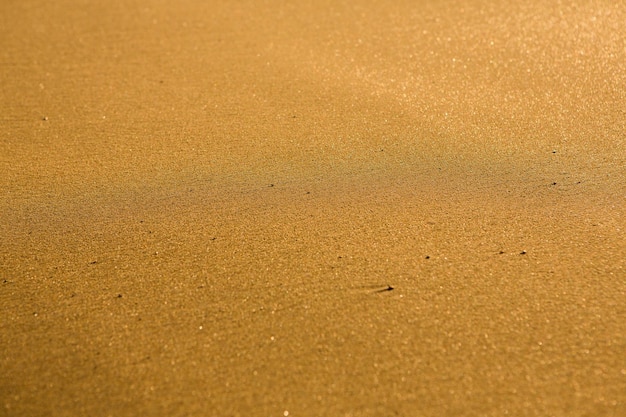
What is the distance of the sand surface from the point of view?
34.4 inches

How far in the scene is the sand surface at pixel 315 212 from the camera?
873 millimetres

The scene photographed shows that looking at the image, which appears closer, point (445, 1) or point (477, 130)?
point (477, 130)

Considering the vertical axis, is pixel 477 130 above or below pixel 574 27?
below

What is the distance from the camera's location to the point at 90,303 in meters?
1.00

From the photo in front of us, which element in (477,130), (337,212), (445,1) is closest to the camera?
(337,212)

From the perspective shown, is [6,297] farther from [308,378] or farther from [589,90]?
[589,90]

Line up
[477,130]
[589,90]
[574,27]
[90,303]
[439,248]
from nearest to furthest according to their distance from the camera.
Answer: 1. [90,303]
2. [439,248]
3. [477,130]
4. [589,90]
5. [574,27]

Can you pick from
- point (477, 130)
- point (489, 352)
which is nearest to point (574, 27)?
point (477, 130)

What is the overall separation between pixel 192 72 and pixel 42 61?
0.44 meters

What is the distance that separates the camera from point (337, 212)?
1.21 meters

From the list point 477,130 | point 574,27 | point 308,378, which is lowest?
point 308,378

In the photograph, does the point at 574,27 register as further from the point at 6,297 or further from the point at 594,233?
the point at 6,297

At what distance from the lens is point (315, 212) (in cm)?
121

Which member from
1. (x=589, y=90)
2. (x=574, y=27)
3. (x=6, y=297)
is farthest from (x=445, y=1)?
(x=6, y=297)
